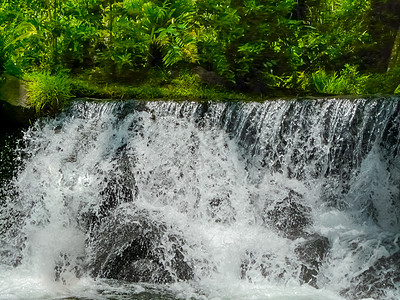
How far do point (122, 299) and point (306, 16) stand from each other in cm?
760

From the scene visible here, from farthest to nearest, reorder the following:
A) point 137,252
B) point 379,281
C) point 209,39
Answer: point 209,39
point 137,252
point 379,281

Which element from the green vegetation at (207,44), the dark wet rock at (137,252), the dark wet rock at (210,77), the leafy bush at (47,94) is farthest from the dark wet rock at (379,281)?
the leafy bush at (47,94)

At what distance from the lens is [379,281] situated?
4875 millimetres

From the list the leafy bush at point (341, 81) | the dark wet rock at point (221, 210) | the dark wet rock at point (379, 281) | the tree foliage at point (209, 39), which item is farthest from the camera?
the tree foliage at point (209, 39)

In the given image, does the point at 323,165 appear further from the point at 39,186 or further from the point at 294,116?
the point at 39,186

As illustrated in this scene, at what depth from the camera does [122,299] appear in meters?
4.92

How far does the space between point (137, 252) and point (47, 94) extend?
125 inches

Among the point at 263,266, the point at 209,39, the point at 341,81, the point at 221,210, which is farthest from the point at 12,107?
the point at 341,81

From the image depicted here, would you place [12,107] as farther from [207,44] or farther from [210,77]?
[207,44]

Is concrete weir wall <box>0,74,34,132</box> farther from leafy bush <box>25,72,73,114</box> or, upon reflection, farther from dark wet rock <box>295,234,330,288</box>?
dark wet rock <box>295,234,330,288</box>

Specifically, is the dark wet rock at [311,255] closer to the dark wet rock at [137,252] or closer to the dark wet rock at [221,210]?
the dark wet rock at [221,210]

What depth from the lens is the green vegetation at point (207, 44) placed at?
9062 mm

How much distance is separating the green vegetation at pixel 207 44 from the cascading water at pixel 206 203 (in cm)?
164

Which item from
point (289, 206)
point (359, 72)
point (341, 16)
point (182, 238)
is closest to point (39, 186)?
point (182, 238)
